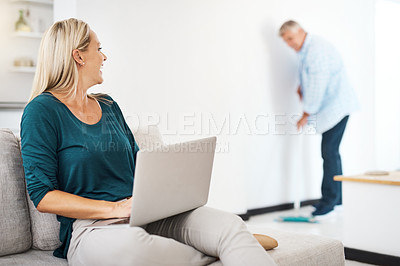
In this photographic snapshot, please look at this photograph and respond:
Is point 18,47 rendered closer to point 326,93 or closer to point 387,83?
point 326,93

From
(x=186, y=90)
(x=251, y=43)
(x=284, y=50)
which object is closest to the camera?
(x=186, y=90)

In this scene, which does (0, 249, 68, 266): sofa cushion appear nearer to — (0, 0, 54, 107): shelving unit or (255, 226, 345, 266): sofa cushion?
(255, 226, 345, 266): sofa cushion

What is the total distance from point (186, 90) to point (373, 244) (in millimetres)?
1758

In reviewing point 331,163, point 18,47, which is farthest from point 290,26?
point 18,47

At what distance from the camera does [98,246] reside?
1396mm

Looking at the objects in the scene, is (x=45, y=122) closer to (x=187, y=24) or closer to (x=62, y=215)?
(x=62, y=215)

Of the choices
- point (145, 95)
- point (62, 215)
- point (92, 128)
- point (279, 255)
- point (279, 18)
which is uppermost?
point (279, 18)

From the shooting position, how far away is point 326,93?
166 inches

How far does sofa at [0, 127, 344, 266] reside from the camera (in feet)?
5.31

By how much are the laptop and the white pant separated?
6 cm

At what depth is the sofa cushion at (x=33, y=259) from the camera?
1544mm

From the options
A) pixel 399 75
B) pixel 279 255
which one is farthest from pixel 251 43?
pixel 399 75

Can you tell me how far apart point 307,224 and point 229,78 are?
1.37m

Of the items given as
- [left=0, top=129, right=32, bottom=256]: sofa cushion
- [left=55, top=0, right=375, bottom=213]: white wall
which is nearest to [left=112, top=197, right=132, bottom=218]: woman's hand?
[left=0, top=129, right=32, bottom=256]: sofa cushion
